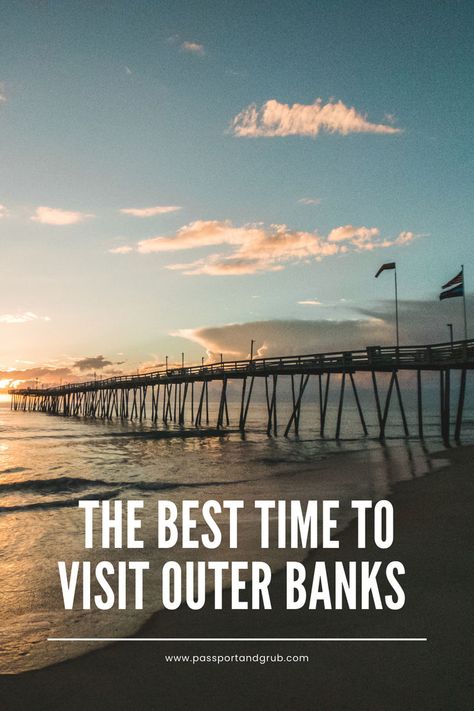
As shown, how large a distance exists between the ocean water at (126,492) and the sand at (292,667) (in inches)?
22.5

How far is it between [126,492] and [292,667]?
36.9 ft

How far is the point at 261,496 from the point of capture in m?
13.0

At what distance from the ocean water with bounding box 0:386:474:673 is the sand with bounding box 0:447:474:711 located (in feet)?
1.87

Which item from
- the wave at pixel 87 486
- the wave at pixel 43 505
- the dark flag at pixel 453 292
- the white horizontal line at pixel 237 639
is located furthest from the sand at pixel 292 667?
the dark flag at pixel 453 292

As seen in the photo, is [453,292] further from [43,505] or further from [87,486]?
[43,505]

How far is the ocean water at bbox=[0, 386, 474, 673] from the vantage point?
18.5 feet

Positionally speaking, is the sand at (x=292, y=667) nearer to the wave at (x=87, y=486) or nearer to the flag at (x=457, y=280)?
the wave at (x=87, y=486)

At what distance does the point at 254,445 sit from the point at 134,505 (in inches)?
639

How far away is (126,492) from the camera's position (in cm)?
1462

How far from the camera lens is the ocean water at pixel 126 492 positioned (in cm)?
563

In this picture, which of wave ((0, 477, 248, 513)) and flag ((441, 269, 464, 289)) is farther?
flag ((441, 269, 464, 289))

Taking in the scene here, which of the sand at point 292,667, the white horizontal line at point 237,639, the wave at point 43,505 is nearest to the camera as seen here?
the sand at point 292,667

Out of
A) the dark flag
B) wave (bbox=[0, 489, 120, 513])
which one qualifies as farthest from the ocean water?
the dark flag

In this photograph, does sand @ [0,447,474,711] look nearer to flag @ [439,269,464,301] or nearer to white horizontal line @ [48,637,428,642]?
white horizontal line @ [48,637,428,642]
